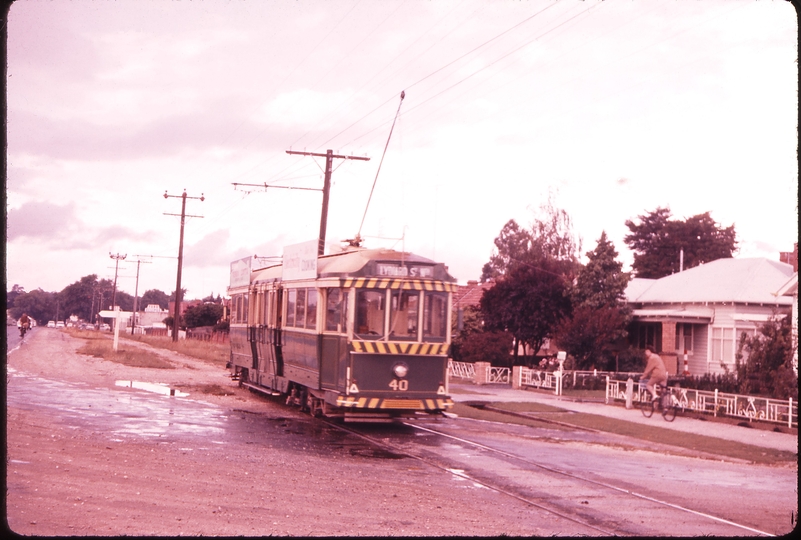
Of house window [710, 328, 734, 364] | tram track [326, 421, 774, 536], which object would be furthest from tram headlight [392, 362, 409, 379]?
house window [710, 328, 734, 364]

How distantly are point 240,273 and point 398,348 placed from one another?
34.6 feet

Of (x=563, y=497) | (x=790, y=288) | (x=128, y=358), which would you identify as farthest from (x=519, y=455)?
(x=128, y=358)

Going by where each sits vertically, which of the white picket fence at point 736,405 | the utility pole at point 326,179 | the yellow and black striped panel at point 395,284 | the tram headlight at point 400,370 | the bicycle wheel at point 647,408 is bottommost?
the bicycle wheel at point 647,408

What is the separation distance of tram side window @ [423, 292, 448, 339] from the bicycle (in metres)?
8.23

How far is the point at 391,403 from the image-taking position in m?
15.8

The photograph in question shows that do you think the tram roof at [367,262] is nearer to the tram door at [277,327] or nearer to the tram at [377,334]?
the tram at [377,334]

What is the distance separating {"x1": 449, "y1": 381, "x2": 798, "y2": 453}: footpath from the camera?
60.5 feet

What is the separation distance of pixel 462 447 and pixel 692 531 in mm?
6195

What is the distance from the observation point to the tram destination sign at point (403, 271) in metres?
16.1

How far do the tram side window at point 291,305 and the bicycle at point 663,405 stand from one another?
966 centimetres

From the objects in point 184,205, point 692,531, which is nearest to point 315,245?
point 692,531

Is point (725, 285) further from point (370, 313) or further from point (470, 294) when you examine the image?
point (370, 313)

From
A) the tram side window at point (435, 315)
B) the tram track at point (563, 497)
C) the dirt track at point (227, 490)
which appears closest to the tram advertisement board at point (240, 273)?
the tram side window at point (435, 315)

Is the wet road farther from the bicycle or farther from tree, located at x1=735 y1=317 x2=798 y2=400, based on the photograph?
tree, located at x1=735 y1=317 x2=798 y2=400
